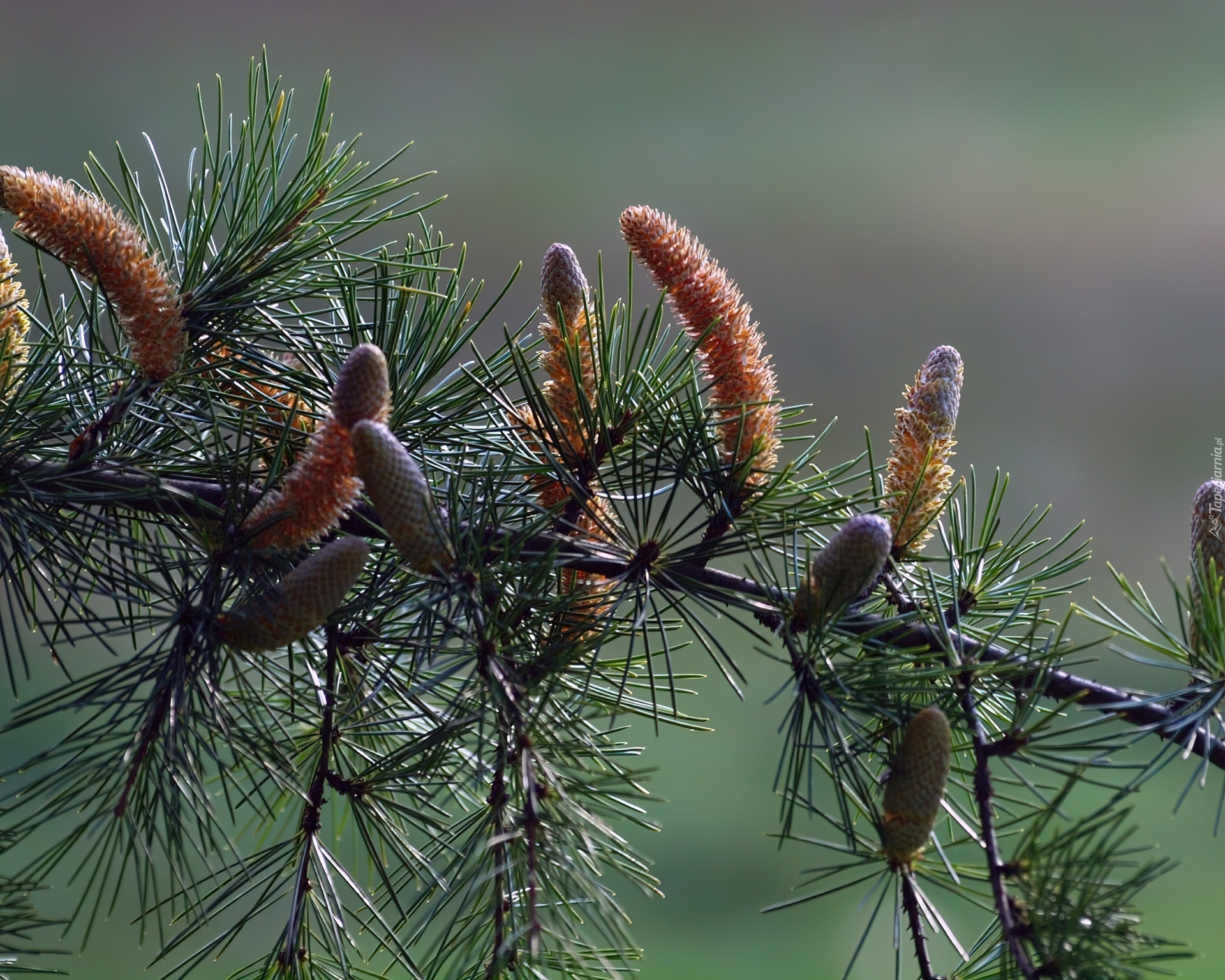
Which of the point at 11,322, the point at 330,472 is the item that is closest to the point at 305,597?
the point at 330,472

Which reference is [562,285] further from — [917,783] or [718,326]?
[917,783]

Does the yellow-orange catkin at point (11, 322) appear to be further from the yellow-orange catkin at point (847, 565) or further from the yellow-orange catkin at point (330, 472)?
the yellow-orange catkin at point (847, 565)

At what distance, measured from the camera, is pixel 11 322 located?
27 centimetres

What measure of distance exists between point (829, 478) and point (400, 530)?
136mm

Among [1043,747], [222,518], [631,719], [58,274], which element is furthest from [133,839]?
[58,274]

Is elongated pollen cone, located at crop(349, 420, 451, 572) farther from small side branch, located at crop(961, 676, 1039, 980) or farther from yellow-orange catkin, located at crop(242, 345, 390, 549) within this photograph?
small side branch, located at crop(961, 676, 1039, 980)

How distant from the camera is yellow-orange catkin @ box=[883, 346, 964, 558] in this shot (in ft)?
0.87

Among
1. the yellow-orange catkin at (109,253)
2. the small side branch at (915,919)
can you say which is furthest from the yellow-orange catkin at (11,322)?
the small side branch at (915,919)

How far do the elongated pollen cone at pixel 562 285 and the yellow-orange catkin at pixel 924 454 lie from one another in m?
0.09

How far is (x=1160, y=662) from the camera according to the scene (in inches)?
9.7

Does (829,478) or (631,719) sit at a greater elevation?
(631,719)

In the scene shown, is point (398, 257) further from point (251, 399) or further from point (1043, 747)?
point (1043, 747)

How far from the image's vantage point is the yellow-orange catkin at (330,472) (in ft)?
0.66

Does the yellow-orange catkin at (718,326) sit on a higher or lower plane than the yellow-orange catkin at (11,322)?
higher
